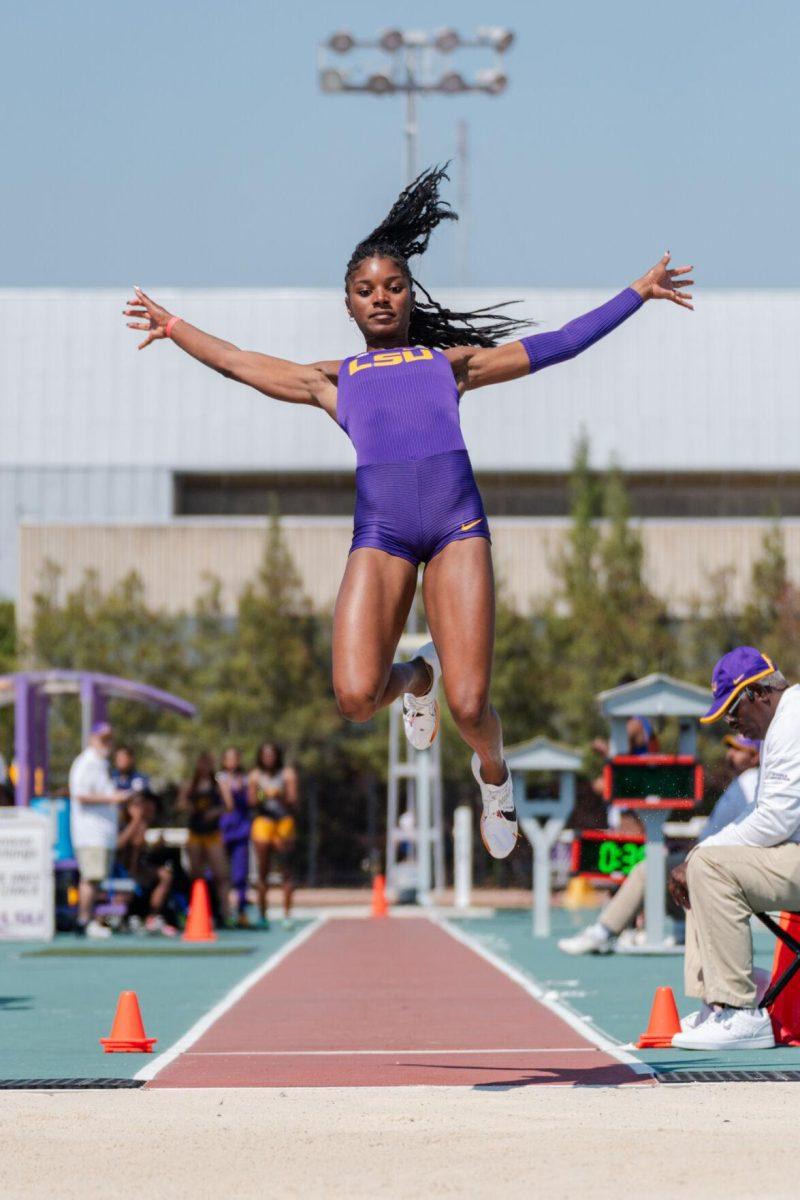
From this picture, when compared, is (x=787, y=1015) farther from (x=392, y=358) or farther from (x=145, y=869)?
(x=145, y=869)

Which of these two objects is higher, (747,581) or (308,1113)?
(747,581)

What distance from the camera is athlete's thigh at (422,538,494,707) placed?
7.39 metres

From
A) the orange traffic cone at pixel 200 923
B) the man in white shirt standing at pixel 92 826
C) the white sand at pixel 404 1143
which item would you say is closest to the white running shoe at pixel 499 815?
the white sand at pixel 404 1143

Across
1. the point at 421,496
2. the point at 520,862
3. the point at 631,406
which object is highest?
the point at 631,406

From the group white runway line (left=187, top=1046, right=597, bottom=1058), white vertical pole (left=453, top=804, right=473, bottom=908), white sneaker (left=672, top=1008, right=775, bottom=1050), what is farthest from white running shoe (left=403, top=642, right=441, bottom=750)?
white vertical pole (left=453, top=804, right=473, bottom=908)

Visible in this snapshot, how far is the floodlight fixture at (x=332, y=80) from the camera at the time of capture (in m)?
38.0

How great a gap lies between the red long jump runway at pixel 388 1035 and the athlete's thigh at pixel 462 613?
1.51 metres

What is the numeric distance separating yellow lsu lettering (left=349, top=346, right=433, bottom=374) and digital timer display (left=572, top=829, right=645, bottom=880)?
31.2 ft

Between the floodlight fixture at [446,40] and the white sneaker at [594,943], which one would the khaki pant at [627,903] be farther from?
the floodlight fixture at [446,40]

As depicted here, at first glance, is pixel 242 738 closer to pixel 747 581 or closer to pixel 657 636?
pixel 657 636

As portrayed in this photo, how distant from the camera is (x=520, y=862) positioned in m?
38.9

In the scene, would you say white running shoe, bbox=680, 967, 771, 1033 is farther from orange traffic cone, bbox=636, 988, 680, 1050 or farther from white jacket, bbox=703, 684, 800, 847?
white jacket, bbox=703, 684, 800, 847

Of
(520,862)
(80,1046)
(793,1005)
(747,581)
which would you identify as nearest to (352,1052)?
(80,1046)

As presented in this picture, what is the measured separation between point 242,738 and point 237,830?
18.4 meters
